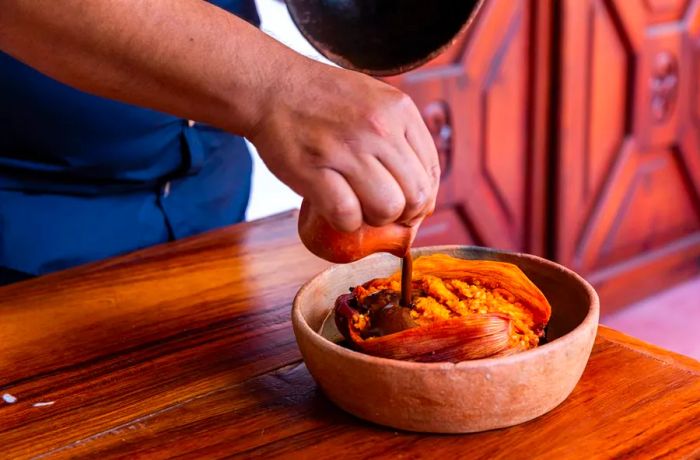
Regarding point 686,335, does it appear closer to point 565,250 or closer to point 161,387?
point 565,250

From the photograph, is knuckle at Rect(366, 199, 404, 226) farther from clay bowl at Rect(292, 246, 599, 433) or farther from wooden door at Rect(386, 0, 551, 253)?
wooden door at Rect(386, 0, 551, 253)

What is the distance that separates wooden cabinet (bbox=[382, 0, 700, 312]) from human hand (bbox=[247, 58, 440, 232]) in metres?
1.54

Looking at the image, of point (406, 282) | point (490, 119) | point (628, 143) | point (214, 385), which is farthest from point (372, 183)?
point (628, 143)

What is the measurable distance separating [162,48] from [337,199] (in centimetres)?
21

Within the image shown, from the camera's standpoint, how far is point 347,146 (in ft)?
2.37

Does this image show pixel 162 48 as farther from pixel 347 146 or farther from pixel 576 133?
pixel 576 133

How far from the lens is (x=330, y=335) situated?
34.4 inches

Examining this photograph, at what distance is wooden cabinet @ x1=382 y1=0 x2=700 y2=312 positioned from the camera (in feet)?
8.00

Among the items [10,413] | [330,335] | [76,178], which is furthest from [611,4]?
[10,413]

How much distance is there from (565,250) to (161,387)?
6.91 feet

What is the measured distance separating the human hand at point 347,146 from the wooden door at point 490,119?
1533 millimetres

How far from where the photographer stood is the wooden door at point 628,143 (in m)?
2.61

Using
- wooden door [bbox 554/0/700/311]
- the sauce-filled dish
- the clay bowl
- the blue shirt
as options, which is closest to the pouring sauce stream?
the sauce-filled dish

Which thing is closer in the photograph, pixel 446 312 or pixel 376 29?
pixel 446 312
